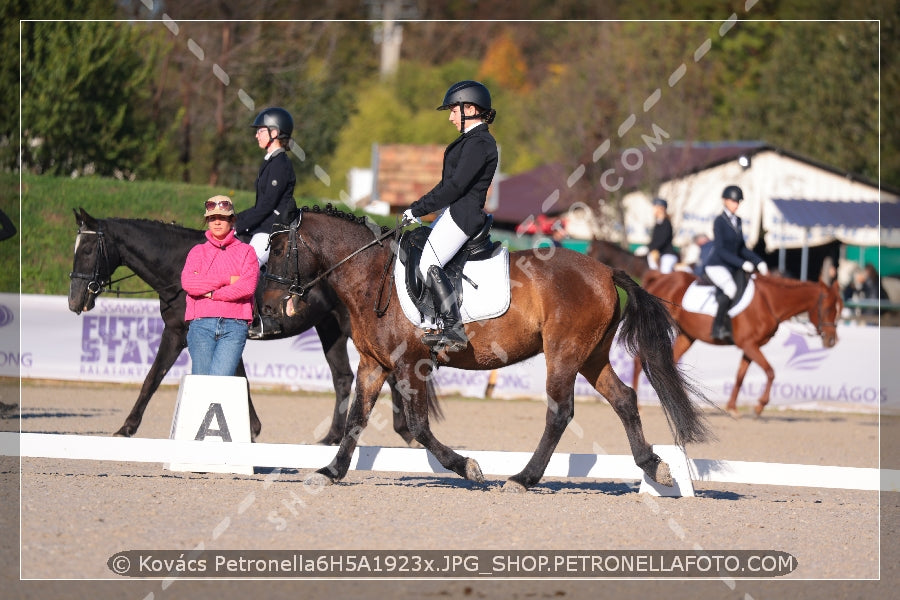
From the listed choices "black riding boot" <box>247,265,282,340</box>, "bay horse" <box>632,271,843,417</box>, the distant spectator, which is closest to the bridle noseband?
"bay horse" <box>632,271,843,417</box>

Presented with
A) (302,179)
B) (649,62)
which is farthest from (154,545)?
(649,62)

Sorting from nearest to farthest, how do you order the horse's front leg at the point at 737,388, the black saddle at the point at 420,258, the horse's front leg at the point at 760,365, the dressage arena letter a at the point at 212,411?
the black saddle at the point at 420,258, the dressage arena letter a at the point at 212,411, the horse's front leg at the point at 760,365, the horse's front leg at the point at 737,388

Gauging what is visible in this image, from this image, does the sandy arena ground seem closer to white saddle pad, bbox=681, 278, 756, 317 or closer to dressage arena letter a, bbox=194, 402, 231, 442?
dressage arena letter a, bbox=194, 402, 231, 442

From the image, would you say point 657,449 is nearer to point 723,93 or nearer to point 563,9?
point 723,93

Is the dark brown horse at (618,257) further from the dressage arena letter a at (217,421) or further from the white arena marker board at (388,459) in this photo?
the dressage arena letter a at (217,421)

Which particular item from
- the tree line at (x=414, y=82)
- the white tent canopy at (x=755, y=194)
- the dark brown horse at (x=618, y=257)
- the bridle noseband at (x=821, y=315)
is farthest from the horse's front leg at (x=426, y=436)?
the white tent canopy at (x=755, y=194)

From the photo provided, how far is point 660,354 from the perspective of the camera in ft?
28.4

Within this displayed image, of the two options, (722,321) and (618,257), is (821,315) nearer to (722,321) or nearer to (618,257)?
(722,321)

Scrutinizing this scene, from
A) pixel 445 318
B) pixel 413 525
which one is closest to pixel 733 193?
pixel 445 318

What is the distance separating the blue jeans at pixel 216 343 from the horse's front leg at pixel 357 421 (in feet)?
3.60

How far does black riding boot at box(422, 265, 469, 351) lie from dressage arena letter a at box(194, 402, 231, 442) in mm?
1526

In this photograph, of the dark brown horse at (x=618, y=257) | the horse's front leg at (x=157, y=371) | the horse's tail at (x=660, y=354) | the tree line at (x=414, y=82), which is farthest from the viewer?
the tree line at (x=414, y=82)

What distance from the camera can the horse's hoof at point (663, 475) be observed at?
8281mm
